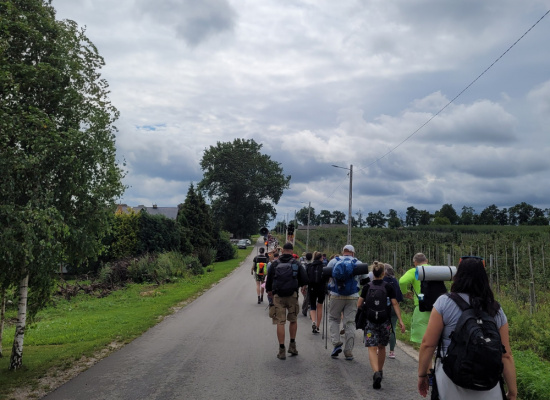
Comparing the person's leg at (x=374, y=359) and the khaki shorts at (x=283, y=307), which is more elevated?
the khaki shorts at (x=283, y=307)

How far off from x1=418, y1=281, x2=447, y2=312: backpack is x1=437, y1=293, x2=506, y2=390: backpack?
235 centimetres

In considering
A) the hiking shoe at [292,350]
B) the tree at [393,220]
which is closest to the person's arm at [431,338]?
the hiking shoe at [292,350]

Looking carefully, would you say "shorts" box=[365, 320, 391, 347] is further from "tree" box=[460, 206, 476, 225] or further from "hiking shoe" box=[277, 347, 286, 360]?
"tree" box=[460, 206, 476, 225]

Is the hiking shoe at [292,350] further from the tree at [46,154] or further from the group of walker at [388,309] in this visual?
the tree at [46,154]

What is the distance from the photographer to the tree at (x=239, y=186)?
76375 millimetres

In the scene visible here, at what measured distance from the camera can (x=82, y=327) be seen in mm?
11844

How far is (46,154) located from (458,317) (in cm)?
584

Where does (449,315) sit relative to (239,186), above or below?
below

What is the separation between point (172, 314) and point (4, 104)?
8463mm

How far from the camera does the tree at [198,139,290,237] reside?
76.4 m

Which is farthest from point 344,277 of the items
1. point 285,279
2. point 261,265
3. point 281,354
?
point 261,265

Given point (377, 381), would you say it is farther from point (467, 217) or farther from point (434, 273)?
point (467, 217)

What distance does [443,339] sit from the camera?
338 centimetres

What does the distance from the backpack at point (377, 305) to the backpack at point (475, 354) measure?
11.2ft
